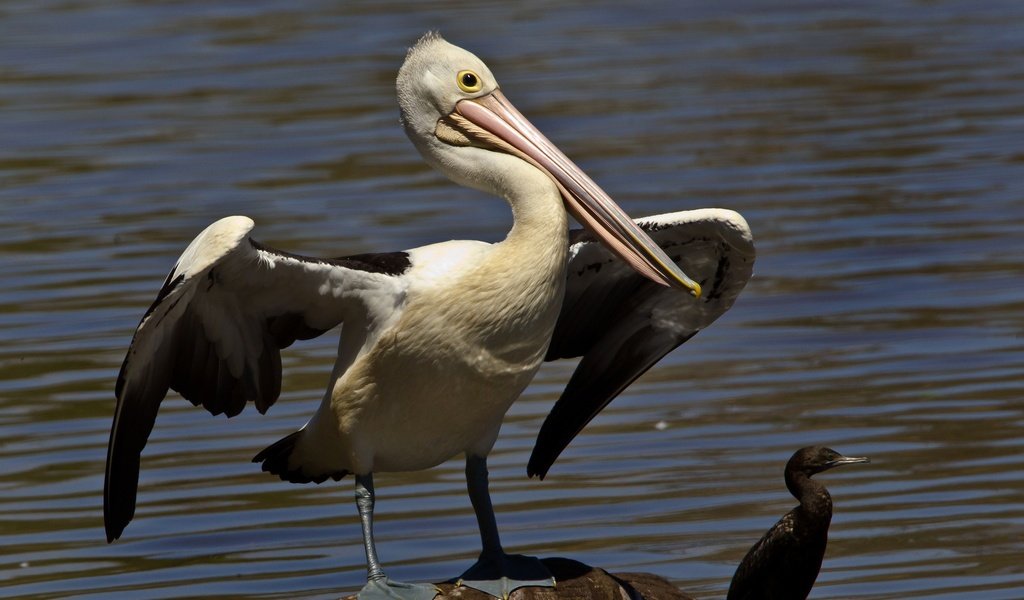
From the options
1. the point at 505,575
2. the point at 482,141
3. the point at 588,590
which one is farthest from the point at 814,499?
the point at 482,141

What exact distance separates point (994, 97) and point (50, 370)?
681cm

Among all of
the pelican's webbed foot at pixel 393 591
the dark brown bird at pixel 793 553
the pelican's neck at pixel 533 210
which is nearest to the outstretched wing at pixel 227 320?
the pelican's neck at pixel 533 210

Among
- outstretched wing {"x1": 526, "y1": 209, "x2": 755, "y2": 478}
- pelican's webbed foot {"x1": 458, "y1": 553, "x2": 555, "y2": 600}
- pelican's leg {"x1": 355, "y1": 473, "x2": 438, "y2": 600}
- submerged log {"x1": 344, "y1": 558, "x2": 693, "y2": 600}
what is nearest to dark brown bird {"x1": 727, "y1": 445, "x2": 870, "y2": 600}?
submerged log {"x1": 344, "y1": 558, "x2": 693, "y2": 600}

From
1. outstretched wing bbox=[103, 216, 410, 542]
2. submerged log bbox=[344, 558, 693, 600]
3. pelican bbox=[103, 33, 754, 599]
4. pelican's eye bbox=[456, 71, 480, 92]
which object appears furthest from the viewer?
pelican's eye bbox=[456, 71, 480, 92]

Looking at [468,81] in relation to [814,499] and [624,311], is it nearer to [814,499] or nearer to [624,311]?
[624,311]

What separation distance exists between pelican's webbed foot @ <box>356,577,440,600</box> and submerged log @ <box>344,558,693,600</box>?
9cm

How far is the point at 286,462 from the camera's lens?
542cm

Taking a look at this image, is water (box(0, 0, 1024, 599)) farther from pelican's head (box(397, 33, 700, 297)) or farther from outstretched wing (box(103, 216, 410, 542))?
pelican's head (box(397, 33, 700, 297))

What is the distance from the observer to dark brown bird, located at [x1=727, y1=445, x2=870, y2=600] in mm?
5070

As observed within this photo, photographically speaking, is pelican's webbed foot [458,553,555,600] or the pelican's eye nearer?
pelican's webbed foot [458,553,555,600]

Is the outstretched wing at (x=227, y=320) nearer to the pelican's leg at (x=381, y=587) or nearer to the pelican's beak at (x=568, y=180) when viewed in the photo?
the pelican's beak at (x=568, y=180)

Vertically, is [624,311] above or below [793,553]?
above

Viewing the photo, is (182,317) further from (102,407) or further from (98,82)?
(98,82)

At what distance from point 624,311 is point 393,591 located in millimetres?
1218
